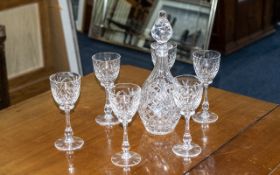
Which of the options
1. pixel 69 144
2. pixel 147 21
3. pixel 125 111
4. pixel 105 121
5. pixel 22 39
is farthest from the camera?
pixel 147 21

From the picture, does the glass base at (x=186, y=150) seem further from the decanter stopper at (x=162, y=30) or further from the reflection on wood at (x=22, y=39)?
the reflection on wood at (x=22, y=39)

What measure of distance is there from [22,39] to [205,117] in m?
1.82

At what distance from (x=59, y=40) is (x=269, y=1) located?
6.84 feet

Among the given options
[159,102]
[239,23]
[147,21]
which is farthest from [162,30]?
[239,23]

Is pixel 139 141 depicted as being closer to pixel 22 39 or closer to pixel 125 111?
pixel 125 111

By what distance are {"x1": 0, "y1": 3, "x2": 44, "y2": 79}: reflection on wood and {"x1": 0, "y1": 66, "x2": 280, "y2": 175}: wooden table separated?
53.7 inches

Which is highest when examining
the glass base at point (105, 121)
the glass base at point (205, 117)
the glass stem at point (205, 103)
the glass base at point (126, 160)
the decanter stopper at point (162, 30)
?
the decanter stopper at point (162, 30)

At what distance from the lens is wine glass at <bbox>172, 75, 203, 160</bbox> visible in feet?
4.23

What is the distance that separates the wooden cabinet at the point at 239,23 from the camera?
387cm

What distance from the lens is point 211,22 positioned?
3654 mm

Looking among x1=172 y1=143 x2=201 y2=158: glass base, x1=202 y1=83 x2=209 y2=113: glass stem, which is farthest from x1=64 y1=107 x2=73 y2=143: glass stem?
x1=202 y1=83 x2=209 y2=113: glass stem

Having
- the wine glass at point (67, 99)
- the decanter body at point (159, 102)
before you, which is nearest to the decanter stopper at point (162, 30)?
the decanter body at point (159, 102)

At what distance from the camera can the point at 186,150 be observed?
1330 millimetres

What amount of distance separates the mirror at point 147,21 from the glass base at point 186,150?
2362 millimetres
